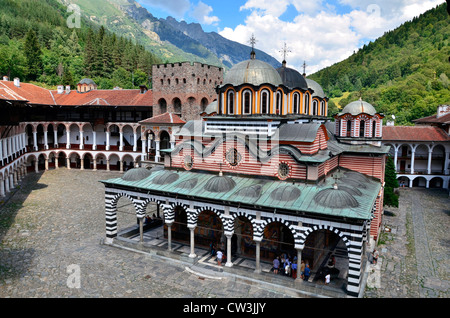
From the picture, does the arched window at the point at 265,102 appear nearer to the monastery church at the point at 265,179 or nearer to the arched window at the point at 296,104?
the monastery church at the point at 265,179

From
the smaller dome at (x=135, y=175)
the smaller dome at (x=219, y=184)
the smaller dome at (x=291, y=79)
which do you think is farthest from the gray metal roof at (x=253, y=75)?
the smaller dome at (x=135, y=175)

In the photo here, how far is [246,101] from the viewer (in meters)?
22.5

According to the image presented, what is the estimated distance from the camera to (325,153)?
69.9 ft

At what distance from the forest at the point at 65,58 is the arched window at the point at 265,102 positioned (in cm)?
5354

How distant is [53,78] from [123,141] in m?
38.0

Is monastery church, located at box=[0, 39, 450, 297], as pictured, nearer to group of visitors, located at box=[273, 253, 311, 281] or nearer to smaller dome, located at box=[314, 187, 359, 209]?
smaller dome, located at box=[314, 187, 359, 209]

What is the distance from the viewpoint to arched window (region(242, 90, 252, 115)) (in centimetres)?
2234

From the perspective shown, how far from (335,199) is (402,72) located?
104m

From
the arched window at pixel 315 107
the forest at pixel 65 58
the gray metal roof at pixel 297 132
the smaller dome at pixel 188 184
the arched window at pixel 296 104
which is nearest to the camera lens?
the smaller dome at pixel 188 184

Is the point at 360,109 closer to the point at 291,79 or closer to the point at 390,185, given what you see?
the point at 291,79

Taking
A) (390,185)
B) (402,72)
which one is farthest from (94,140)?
(402,72)

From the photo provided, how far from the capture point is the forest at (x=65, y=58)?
72.7 metres

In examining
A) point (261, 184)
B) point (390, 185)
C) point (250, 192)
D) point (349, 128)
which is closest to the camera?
point (250, 192)

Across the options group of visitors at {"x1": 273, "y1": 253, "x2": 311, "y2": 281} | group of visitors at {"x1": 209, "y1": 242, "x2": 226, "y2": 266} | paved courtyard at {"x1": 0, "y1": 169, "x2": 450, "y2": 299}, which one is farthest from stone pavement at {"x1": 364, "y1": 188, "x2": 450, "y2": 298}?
group of visitors at {"x1": 209, "y1": 242, "x2": 226, "y2": 266}
